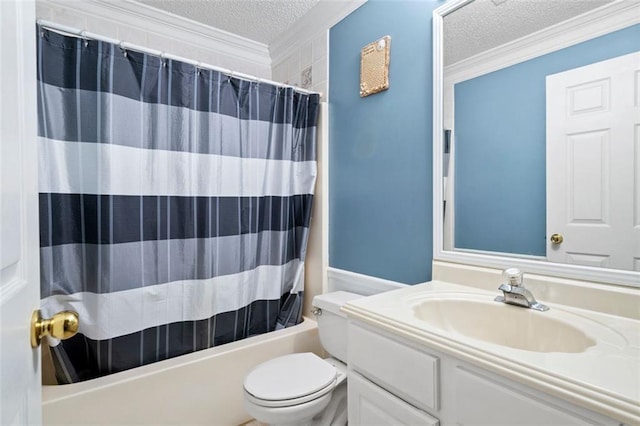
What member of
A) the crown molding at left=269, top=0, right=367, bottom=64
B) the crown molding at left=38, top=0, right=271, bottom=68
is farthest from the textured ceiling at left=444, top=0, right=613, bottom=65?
the crown molding at left=38, top=0, right=271, bottom=68

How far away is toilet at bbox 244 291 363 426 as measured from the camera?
3.89 feet

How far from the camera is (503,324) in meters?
0.99

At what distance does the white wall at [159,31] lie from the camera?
178 centimetres

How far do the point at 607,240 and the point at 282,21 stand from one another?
2.09 metres

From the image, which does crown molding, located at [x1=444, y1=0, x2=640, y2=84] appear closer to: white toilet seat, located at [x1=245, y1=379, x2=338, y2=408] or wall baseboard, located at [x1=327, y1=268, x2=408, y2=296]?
wall baseboard, located at [x1=327, y1=268, x2=408, y2=296]

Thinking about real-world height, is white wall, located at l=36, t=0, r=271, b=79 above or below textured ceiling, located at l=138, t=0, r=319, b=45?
below

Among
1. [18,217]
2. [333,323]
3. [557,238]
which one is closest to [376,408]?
[333,323]

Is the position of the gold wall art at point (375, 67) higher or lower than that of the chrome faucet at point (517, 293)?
higher

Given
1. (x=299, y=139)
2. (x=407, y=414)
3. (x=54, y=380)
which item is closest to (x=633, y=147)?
(x=407, y=414)

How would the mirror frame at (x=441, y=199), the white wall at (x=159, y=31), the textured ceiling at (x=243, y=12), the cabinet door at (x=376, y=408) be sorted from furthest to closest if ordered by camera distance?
the textured ceiling at (x=243, y=12)
the white wall at (x=159, y=31)
the mirror frame at (x=441, y=199)
the cabinet door at (x=376, y=408)

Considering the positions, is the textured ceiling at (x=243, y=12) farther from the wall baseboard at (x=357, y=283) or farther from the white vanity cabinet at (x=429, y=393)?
the white vanity cabinet at (x=429, y=393)

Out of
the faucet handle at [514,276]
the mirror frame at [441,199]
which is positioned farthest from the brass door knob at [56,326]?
the mirror frame at [441,199]

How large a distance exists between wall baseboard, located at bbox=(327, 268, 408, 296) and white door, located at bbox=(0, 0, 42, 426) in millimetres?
1300

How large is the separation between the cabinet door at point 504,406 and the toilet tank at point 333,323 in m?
0.83
